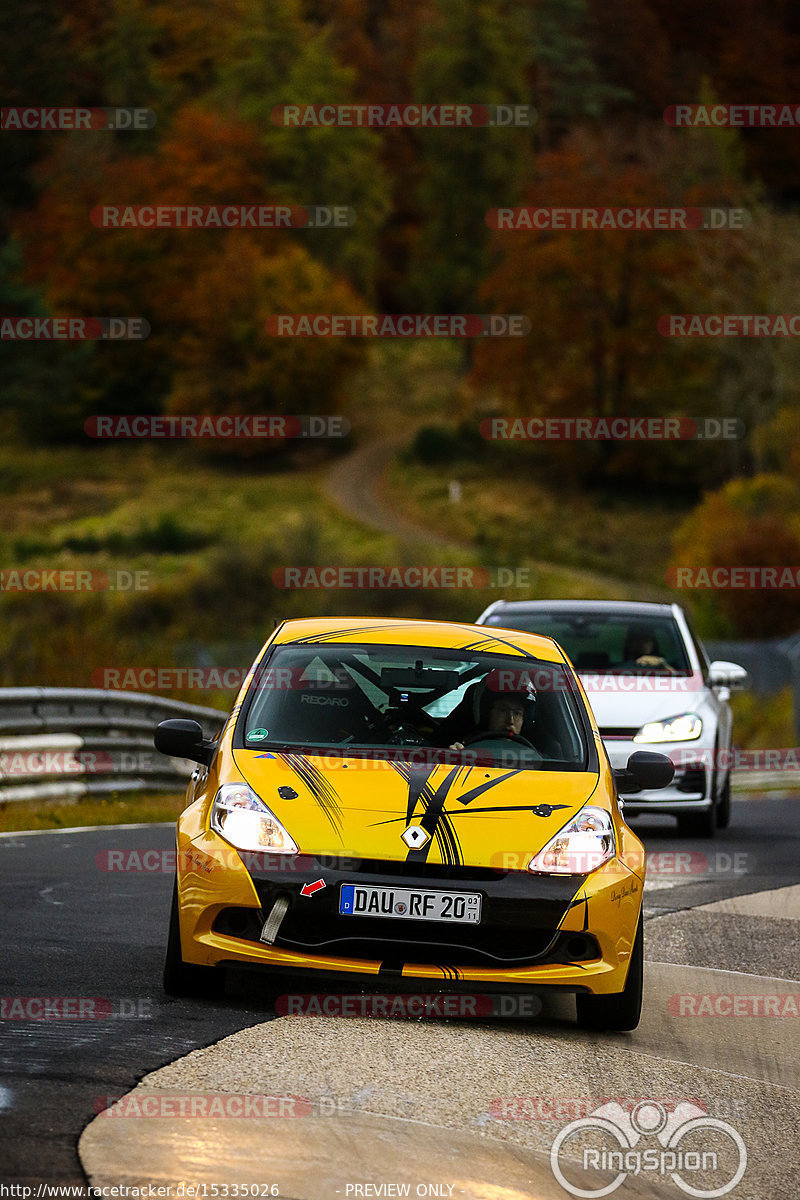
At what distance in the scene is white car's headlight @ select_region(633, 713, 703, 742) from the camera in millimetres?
14148

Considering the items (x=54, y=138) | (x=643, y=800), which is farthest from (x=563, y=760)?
(x=54, y=138)

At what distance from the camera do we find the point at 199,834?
6973 millimetres

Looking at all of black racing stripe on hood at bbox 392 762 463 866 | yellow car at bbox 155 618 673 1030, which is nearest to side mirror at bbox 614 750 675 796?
yellow car at bbox 155 618 673 1030

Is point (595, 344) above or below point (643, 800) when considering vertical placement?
above

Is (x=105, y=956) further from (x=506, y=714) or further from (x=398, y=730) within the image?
(x=506, y=714)

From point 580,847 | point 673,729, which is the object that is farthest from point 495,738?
point 673,729

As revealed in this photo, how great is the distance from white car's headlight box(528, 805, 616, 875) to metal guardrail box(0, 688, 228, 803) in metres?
7.29

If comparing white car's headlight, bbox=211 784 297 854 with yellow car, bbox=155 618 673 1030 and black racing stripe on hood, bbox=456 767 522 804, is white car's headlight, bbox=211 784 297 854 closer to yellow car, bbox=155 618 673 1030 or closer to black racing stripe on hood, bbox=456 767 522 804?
yellow car, bbox=155 618 673 1030

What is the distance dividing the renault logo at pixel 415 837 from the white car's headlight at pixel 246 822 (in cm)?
40

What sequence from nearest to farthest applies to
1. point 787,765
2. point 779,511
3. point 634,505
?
point 787,765 → point 779,511 → point 634,505

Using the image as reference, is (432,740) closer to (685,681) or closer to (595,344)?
(685,681)

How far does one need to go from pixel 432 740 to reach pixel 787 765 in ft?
59.7

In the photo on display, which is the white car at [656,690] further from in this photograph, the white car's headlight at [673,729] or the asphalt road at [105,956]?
the asphalt road at [105,956]

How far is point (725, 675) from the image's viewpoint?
48.5 feet
